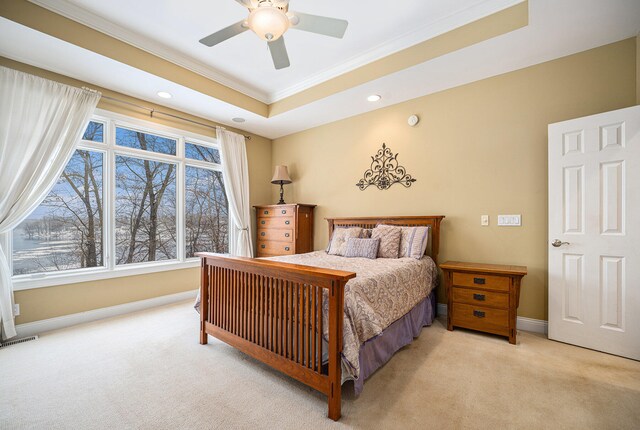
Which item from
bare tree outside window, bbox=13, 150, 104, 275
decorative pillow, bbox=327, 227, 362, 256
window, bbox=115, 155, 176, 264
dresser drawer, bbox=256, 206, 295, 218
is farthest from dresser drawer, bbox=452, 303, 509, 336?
bare tree outside window, bbox=13, 150, 104, 275

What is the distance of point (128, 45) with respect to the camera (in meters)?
2.86

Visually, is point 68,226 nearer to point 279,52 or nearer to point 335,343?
point 279,52

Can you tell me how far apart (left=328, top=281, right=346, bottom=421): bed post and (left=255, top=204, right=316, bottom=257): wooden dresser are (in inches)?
108

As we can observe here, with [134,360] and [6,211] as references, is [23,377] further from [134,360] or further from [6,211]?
[6,211]

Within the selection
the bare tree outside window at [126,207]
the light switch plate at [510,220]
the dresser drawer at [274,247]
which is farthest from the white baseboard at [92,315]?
the light switch plate at [510,220]

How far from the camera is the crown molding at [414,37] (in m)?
2.42

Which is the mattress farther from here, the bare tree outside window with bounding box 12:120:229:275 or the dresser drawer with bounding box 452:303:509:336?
the bare tree outside window with bounding box 12:120:229:275

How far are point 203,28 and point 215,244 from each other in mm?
3060

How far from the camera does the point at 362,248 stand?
3.25 m

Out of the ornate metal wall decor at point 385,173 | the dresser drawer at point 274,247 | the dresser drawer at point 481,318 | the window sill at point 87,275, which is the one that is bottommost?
the dresser drawer at point 481,318

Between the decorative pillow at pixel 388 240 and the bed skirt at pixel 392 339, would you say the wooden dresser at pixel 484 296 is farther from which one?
the decorative pillow at pixel 388 240

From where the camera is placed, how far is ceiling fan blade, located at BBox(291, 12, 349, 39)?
1924 mm

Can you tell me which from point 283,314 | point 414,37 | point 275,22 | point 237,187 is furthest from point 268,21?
point 237,187

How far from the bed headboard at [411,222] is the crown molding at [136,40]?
7.86ft
